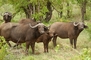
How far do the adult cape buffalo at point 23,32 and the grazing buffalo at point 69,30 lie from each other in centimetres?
345

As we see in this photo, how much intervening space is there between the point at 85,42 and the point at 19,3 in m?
7.66

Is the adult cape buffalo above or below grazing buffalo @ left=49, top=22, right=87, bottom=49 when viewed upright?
above

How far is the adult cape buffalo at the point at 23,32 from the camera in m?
11.5

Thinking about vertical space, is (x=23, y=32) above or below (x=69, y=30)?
above

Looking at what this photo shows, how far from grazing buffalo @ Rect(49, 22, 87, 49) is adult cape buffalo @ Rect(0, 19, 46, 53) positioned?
11.3 ft

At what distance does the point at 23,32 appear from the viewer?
38.3 ft

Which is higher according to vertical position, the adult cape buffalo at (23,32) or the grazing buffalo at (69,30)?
the adult cape buffalo at (23,32)

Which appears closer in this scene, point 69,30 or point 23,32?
point 23,32

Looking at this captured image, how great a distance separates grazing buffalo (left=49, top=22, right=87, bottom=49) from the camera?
15.1m

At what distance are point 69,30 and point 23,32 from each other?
14.8 ft

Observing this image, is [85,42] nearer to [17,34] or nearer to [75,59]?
[17,34]

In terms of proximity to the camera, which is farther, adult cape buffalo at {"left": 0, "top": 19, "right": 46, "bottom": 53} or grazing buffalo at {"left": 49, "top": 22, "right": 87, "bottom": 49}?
grazing buffalo at {"left": 49, "top": 22, "right": 87, "bottom": 49}

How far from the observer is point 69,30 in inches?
610

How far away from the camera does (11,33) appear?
38.8 ft
